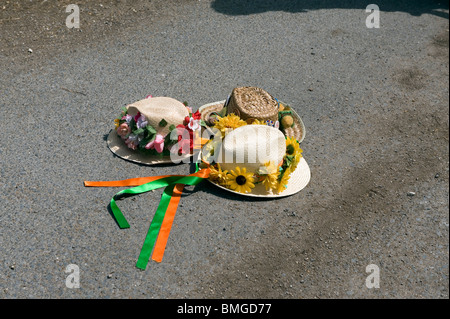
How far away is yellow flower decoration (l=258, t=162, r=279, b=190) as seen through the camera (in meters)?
3.75

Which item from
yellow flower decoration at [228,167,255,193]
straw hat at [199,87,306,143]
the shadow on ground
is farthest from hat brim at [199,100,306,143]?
the shadow on ground

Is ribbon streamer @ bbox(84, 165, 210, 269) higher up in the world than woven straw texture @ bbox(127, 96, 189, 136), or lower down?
lower down

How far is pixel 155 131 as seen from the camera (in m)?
3.92

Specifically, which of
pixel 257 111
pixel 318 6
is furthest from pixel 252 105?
pixel 318 6

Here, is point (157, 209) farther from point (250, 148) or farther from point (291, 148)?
point (291, 148)

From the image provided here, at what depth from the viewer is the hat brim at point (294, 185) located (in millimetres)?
3895

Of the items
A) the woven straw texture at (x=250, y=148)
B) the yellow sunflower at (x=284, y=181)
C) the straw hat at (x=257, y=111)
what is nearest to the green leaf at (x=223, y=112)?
the straw hat at (x=257, y=111)

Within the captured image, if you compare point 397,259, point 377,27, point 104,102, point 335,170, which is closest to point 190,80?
point 104,102

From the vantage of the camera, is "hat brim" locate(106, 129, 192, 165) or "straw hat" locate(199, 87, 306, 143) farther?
"straw hat" locate(199, 87, 306, 143)

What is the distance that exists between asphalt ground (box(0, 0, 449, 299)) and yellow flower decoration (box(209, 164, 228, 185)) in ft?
0.40

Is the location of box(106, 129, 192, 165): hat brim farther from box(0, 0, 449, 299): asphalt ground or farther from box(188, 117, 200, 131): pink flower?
box(188, 117, 200, 131): pink flower

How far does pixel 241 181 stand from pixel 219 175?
7.6 inches

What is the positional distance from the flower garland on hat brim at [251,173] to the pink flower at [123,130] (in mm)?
725

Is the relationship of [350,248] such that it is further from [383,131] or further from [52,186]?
[52,186]
